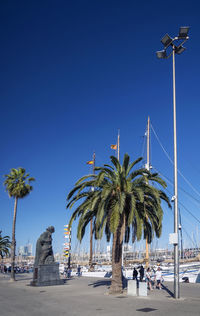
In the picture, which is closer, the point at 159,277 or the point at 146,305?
the point at 146,305

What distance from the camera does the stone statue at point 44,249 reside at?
1048 inches

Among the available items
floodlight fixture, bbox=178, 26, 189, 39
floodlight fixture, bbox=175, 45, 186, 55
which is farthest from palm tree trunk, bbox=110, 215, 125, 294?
floodlight fixture, bbox=178, 26, 189, 39

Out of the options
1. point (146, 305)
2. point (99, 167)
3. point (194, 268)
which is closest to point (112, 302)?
point (146, 305)

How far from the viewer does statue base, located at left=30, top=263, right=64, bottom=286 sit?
25188mm

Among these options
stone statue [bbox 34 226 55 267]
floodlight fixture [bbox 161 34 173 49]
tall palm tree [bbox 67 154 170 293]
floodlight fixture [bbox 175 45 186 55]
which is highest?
floodlight fixture [bbox 161 34 173 49]

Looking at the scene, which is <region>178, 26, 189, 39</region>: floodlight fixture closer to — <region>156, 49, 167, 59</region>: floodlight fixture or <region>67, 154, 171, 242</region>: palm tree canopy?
<region>156, 49, 167, 59</region>: floodlight fixture

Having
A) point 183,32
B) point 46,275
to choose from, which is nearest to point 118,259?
point 46,275

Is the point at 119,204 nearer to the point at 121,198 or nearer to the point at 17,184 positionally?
the point at 121,198

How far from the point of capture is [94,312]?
12328 millimetres

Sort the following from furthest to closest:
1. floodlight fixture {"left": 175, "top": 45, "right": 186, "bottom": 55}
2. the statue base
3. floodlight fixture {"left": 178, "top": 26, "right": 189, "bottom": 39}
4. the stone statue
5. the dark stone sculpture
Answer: the stone statue → the dark stone sculpture → the statue base → floodlight fixture {"left": 175, "top": 45, "right": 186, "bottom": 55} → floodlight fixture {"left": 178, "top": 26, "right": 189, "bottom": 39}

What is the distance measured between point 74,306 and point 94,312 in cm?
200

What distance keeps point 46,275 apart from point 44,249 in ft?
7.67

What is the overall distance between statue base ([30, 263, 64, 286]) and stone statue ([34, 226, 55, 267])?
64 centimetres

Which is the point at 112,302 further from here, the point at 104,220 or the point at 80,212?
the point at 80,212
